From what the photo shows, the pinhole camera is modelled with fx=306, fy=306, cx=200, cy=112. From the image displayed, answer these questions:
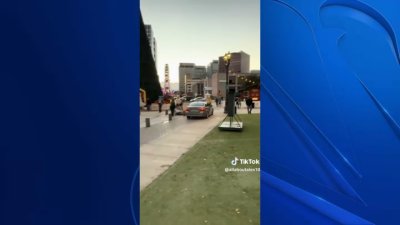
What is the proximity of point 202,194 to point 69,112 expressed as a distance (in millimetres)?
3621

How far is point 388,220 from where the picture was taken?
317 cm

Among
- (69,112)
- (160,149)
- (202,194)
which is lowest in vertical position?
(202,194)

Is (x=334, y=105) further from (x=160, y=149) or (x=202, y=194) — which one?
(x=160, y=149)

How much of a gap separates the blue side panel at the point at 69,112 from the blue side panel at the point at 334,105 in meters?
1.48

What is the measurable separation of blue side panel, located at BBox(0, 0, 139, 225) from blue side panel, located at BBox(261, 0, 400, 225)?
148cm

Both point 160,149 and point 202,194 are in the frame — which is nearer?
point 202,194

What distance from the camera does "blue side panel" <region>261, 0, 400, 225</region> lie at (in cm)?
305

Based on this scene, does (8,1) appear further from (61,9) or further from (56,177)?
(56,177)

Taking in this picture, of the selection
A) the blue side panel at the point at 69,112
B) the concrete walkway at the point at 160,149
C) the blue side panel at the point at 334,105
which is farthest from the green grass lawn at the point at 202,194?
the blue side panel at the point at 69,112

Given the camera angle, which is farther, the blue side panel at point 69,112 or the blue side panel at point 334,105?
the blue side panel at point 334,105

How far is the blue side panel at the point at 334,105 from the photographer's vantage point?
3.05 metres

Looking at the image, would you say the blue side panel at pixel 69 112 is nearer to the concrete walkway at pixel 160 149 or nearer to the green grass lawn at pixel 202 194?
the green grass lawn at pixel 202 194

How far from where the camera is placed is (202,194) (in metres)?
5.29

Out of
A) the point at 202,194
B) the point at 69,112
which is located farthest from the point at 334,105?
the point at 202,194
